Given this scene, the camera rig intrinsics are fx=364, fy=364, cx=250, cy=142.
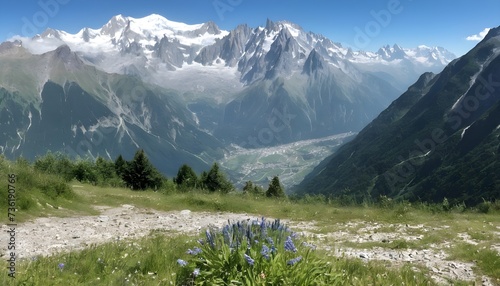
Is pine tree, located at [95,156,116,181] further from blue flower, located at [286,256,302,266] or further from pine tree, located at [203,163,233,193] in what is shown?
blue flower, located at [286,256,302,266]

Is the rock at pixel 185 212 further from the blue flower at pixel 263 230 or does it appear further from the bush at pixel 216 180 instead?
the bush at pixel 216 180

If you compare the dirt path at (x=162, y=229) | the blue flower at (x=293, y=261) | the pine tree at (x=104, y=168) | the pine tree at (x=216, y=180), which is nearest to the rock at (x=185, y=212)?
the dirt path at (x=162, y=229)

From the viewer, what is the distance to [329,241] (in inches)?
570

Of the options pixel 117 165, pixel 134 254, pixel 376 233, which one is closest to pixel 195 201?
pixel 376 233

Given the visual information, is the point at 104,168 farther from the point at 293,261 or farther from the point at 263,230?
the point at 293,261

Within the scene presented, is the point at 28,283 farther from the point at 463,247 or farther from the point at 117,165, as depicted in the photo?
the point at 117,165

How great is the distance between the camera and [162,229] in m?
16.7

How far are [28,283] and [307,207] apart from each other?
70.1 feet

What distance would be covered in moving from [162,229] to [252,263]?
1150cm

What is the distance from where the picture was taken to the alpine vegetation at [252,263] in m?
6.24

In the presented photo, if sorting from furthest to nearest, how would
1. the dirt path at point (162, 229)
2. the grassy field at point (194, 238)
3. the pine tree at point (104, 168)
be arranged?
1. the pine tree at point (104, 168)
2. the dirt path at point (162, 229)
3. the grassy field at point (194, 238)

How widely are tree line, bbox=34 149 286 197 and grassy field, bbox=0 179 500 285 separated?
11.9 meters

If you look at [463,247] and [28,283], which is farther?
[463,247]

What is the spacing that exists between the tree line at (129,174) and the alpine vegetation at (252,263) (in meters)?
29.8
